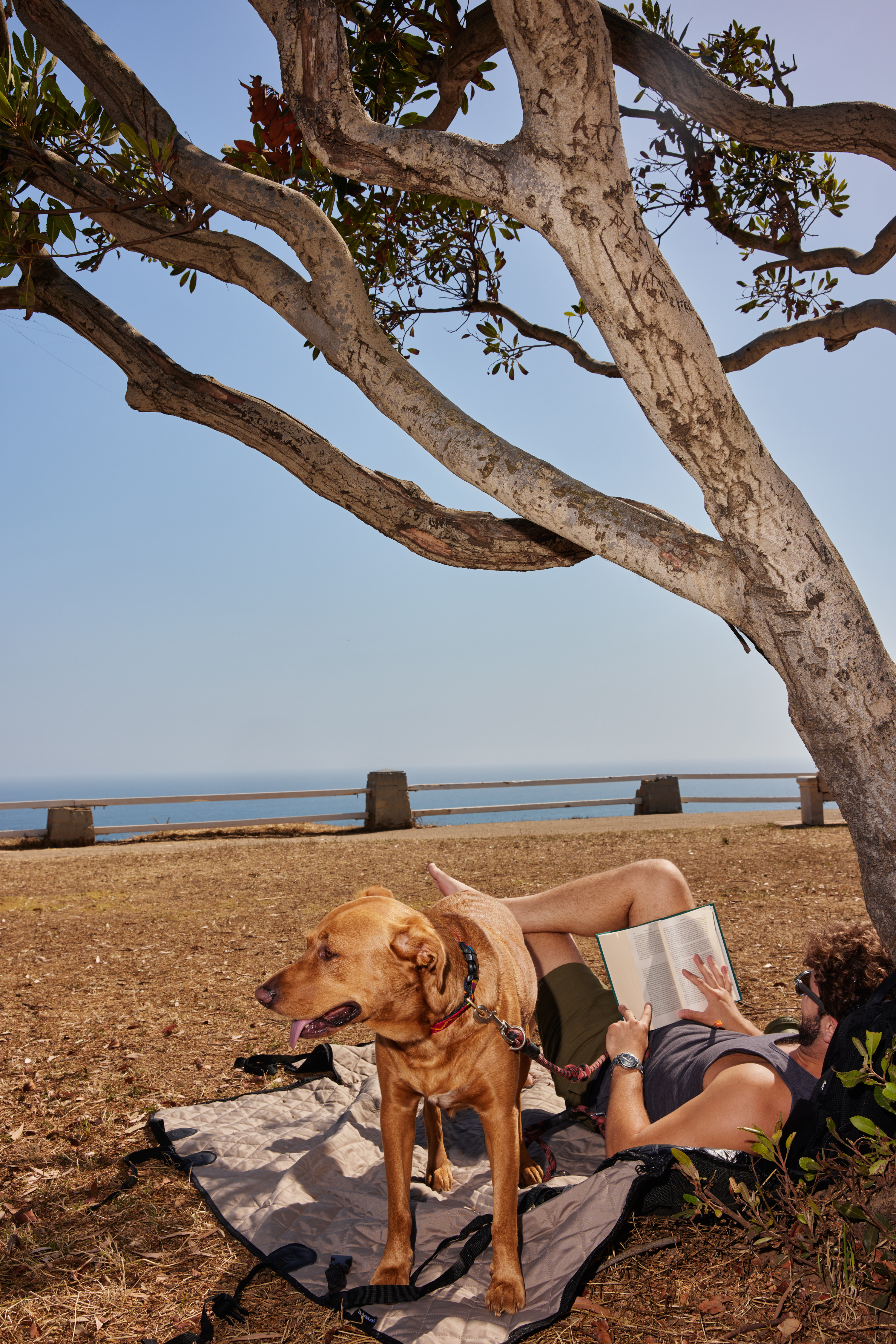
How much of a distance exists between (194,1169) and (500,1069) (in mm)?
1524

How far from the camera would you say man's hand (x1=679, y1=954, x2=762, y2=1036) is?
285 cm

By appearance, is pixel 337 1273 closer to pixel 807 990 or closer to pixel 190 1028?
pixel 807 990

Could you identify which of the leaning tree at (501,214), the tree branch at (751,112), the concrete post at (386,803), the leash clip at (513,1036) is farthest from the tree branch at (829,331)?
the concrete post at (386,803)

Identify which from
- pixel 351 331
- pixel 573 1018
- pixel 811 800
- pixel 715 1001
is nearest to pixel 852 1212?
pixel 715 1001

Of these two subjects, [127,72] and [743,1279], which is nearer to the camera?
[743,1279]

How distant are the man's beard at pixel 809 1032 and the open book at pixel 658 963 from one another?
0.56 metres

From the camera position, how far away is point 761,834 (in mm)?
11570

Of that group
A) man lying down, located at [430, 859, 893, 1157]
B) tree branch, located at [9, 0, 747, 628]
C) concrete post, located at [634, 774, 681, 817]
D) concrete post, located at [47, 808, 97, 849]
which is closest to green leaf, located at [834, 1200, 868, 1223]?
man lying down, located at [430, 859, 893, 1157]

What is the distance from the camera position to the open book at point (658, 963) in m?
3.04

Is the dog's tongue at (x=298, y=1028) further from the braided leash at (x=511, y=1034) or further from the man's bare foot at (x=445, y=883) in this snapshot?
the man's bare foot at (x=445, y=883)

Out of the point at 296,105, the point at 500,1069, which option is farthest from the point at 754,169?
the point at 500,1069

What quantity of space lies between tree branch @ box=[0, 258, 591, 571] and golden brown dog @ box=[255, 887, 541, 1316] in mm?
1604

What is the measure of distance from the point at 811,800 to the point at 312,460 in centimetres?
1170

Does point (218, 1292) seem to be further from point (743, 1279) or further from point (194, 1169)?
point (743, 1279)
